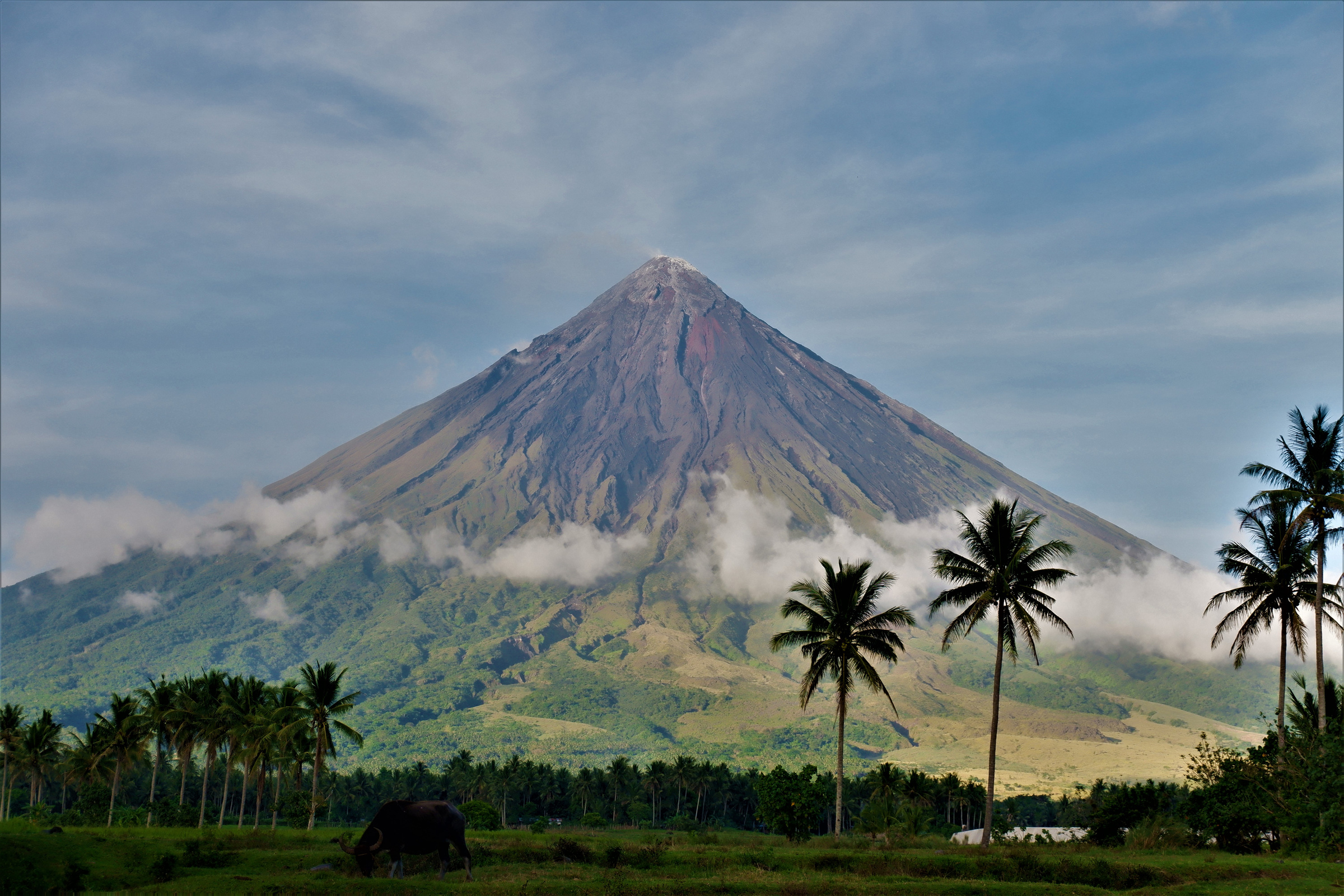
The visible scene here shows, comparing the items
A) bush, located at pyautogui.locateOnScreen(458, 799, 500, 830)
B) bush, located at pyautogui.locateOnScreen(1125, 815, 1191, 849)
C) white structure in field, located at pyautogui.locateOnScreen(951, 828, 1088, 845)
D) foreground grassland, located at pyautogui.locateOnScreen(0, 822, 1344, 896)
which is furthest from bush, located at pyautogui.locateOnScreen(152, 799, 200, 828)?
bush, located at pyautogui.locateOnScreen(1125, 815, 1191, 849)

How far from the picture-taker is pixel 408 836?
25984 mm

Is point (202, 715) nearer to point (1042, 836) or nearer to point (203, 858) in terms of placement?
point (203, 858)

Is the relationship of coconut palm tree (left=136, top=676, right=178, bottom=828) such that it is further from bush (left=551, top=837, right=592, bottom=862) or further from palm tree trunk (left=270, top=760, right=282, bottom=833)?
bush (left=551, top=837, right=592, bottom=862)

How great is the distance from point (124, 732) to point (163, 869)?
44.6 m

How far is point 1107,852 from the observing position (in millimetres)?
37094

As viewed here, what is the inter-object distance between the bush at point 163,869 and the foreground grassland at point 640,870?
7.3 inches

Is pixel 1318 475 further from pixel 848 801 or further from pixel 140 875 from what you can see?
pixel 848 801

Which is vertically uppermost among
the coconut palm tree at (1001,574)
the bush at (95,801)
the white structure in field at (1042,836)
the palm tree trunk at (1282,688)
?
the coconut palm tree at (1001,574)

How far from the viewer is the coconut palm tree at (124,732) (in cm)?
6412

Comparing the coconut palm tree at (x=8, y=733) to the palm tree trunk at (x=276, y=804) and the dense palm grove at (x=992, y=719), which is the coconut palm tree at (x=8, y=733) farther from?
the palm tree trunk at (x=276, y=804)

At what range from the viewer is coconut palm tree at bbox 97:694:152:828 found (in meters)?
64.1

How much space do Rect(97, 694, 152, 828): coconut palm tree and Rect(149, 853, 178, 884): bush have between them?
139 feet

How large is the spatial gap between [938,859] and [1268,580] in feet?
74.8

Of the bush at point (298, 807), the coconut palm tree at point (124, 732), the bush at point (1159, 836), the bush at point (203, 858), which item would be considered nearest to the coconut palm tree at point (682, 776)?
the bush at point (298, 807)
